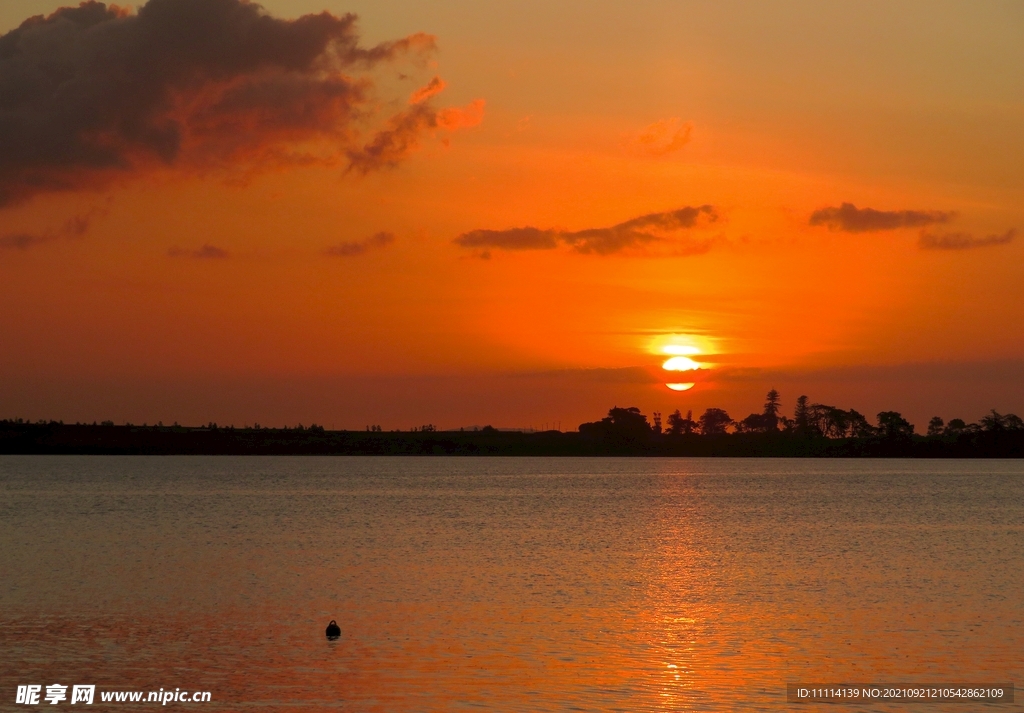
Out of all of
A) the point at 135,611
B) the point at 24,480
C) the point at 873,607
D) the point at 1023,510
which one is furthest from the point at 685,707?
the point at 24,480

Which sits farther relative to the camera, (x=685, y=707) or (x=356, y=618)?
(x=356, y=618)

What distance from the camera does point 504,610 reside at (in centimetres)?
3931

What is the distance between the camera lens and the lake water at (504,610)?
2773 cm

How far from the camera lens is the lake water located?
2773cm

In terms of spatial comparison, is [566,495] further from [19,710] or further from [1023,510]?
[19,710]

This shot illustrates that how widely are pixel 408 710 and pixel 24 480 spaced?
186 meters

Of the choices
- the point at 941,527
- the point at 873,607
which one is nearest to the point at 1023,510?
the point at 941,527

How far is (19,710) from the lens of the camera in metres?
24.8

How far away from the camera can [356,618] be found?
37.6 meters

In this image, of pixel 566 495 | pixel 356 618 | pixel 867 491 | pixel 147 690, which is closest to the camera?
pixel 147 690

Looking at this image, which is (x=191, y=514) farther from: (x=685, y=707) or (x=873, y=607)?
(x=685, y=707)

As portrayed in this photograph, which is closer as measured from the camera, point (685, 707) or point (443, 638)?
point (685, 707)

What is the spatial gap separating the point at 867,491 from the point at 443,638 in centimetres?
13166

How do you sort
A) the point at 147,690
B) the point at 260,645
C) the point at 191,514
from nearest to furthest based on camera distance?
the point at 147,690
the point at 260,645
the point at 191,514
